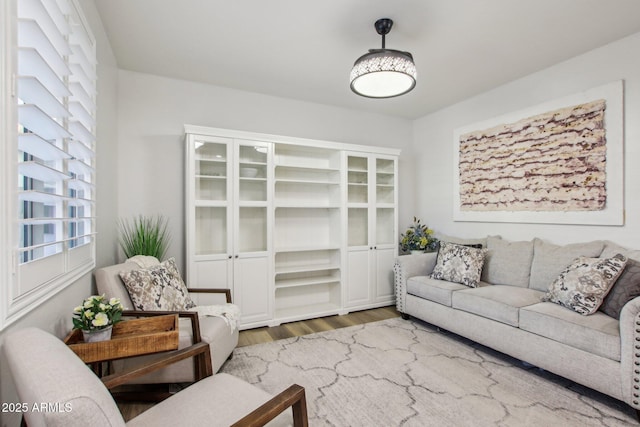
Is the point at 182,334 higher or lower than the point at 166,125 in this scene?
lower

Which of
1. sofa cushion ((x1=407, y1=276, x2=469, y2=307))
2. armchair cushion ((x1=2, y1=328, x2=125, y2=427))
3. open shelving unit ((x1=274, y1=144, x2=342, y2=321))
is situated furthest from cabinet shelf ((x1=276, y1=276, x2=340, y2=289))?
armchair cushion ((x1=2, y1=328, x2=125, y2=427))

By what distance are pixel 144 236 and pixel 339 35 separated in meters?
2.49

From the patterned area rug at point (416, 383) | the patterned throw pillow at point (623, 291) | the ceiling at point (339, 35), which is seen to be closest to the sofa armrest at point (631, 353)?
the patterned area rug at point (416, 383)

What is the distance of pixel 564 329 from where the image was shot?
2.21m

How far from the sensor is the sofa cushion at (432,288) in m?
3.12

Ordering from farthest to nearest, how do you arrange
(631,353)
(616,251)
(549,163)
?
(549,163) → (616,251) → (631,353)

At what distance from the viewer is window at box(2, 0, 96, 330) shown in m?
1.13

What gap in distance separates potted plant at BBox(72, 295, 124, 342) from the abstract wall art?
12.3 feet

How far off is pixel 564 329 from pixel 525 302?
1.28 ft

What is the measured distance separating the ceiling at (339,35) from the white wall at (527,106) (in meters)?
0.14

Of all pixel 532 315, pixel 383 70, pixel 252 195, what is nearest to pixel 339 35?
pixel 383 70

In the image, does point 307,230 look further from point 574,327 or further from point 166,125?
point 574,327

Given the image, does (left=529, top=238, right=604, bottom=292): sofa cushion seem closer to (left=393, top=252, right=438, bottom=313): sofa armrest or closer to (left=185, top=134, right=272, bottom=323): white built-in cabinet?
(left=393, top=252, right=438, bottom=313): sofa armrest

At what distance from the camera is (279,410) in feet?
3.92
